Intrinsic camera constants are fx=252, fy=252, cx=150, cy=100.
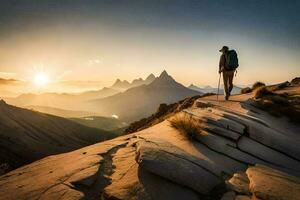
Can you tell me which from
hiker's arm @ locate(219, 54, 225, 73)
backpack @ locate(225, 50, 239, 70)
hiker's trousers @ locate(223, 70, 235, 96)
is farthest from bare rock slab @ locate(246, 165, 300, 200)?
hiker's arm @ locate(219, 54, 225, 73)

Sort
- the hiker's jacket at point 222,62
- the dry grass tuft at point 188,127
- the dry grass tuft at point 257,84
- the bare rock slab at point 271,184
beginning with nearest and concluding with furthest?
the bare rock slab at point 271,184 → the dry grass tuft at point 188,127 → the hiker's jacket at point 222,62 → the dry grass tuft at point 257,84

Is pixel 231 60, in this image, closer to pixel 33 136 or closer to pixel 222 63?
pixel 222 63

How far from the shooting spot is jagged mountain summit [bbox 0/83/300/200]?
5.60 m

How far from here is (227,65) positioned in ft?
51.6

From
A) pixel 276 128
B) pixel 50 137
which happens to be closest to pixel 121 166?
pixel 276 128

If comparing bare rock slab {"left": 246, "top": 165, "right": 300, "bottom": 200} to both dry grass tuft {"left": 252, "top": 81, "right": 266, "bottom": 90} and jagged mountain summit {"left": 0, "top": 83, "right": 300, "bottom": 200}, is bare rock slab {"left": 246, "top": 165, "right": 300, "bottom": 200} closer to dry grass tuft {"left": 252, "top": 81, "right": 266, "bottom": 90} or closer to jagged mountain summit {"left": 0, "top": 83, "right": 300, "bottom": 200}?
jagged mountain summit {"left": 0, "top": 83, "right": 300, "bottom": 200}

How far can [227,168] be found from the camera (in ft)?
22.6

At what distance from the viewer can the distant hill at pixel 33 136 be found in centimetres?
8681

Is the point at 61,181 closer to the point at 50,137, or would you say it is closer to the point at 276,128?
the point at 276,128

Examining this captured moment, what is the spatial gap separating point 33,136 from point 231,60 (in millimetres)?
108132

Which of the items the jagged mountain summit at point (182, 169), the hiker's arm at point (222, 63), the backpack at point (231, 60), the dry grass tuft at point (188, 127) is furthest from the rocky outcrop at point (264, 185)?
the hiker's arm at point (222, 63)

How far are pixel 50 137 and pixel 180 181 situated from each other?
11881 centimetres

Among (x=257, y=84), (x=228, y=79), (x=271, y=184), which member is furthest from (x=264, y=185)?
(x=257, y=84)

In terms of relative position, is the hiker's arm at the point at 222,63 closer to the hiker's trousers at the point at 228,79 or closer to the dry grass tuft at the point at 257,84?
the hiker's trousers at the point at 228,79
